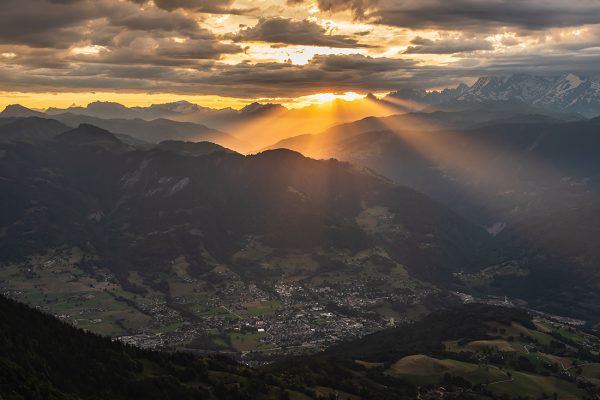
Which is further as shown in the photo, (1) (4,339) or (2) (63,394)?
(1) (4,339)

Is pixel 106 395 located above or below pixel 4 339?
below

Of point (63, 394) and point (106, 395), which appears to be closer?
point (63, 394)

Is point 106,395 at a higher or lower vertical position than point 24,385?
lower

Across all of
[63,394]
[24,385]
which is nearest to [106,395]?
[63,394]

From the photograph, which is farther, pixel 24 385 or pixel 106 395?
pixel 106 395

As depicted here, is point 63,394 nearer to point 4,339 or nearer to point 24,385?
point 24,385

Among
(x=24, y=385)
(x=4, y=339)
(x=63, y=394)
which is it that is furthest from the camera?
(x=4, y=339)

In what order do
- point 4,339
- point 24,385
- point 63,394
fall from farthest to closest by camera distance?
point 4,339 < point 63,394 < point 24,385
